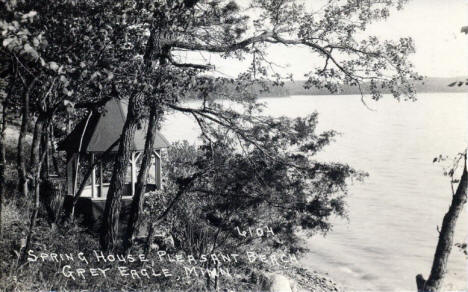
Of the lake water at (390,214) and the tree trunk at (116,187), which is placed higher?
the tree trunk at (116,187)

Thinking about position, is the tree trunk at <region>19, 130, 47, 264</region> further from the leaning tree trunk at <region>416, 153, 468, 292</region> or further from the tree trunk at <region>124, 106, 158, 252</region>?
the leaning tree trunk at <region>416, 153, 468, 292</region>

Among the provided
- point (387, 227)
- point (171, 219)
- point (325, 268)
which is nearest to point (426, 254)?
point (387, 227)

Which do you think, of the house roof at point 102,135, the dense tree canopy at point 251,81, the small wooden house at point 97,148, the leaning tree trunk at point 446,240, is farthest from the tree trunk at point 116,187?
the leaning tree trunk at point 446,240

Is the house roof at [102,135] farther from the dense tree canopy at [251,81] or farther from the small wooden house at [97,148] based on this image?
the dense tree canopy at [251,81]

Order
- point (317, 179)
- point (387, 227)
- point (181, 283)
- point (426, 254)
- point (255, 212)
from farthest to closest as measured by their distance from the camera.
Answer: point (387, 227)
point (426, 254)
point (255, 212)
point (317, 179)
point (181, 283)

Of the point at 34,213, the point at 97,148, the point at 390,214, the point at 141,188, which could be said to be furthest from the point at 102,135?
the point at 390,214

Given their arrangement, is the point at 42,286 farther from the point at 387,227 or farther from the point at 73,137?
the point at 387,227

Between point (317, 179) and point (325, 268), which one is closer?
point (317, 179)

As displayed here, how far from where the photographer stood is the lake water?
737 inches

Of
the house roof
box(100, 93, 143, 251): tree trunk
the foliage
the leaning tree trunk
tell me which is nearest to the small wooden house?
the house roof

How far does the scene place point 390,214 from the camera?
2650 cm

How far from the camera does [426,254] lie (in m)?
21.2

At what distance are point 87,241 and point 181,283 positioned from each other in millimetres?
2830

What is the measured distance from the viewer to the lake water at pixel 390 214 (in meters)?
18.7
